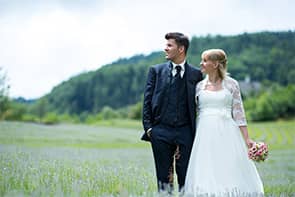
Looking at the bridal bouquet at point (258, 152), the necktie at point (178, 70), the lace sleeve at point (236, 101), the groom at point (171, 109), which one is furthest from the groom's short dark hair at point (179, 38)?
the bridal bouquet at point (258, 152)

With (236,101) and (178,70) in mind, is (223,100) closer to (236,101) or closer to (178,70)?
(236,101)

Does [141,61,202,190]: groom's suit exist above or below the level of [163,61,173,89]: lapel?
below

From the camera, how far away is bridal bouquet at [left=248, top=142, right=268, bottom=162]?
5180 millimetres

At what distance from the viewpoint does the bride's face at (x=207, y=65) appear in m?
5.22

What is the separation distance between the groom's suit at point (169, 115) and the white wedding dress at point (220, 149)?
125 mm

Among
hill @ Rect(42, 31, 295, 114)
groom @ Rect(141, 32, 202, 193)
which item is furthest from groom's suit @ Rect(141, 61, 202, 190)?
hill @ Rect(42, 31, 295, 114)

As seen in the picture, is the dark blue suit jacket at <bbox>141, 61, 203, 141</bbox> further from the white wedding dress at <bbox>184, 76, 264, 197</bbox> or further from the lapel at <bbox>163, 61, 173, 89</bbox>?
the white wedding dress at <bbox>184, 76, 264, 197</bbox>

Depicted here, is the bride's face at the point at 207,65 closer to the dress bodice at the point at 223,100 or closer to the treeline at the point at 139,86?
the dress bodice at the point at 223,100

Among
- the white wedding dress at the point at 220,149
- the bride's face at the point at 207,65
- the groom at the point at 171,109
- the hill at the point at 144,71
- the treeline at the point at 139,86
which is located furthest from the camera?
the hill at the point at 144,71

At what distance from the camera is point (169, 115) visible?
16.4 ft

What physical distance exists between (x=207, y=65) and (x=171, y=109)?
66cm

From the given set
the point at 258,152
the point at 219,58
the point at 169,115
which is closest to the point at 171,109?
the point at 169,115

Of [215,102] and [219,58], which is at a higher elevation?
[219,58]

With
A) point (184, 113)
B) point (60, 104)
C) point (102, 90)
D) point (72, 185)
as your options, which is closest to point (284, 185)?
point (184, 113)
